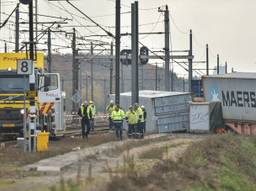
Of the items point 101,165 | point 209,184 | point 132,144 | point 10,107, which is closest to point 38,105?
point 10,107

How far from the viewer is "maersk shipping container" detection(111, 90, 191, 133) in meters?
45.7

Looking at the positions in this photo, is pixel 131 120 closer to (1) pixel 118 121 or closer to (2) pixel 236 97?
(1) pixel 118 121

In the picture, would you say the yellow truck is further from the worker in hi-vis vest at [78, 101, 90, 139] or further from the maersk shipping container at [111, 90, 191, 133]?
the maersk shipping container at [111, 90, 191, 133]

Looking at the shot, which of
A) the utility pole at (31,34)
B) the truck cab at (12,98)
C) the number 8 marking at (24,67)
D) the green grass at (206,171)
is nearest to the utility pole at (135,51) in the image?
the truck cab at (12,98)

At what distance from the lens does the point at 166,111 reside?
46.4 meters

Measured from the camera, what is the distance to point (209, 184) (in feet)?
57.4

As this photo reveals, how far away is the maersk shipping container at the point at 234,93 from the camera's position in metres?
44.3

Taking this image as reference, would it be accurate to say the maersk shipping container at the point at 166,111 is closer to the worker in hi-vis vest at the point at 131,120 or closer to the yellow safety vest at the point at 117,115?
the worker in hi-vis vest at the point at 131,120

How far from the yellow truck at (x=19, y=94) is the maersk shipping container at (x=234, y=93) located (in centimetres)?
1482

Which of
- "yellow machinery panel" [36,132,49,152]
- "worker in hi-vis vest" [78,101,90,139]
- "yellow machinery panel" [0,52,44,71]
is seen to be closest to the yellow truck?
"yellow machinery panel" [0,52,44,71]

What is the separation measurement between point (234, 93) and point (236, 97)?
340 mm

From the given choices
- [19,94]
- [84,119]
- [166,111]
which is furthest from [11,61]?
[166,111]

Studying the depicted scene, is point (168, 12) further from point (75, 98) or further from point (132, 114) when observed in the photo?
point (132, 114)

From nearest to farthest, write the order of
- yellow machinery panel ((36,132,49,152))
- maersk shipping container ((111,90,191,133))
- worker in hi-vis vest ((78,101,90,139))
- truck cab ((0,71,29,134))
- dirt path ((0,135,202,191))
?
dirt path ((0,135,202,191))
yellow machinery panel ((36,132,49,152))
truck cab ((0,71,29,134))
worker in hi-vis vest ((78,101,90,139))
maersk shipping container ((111,90,191,133))
